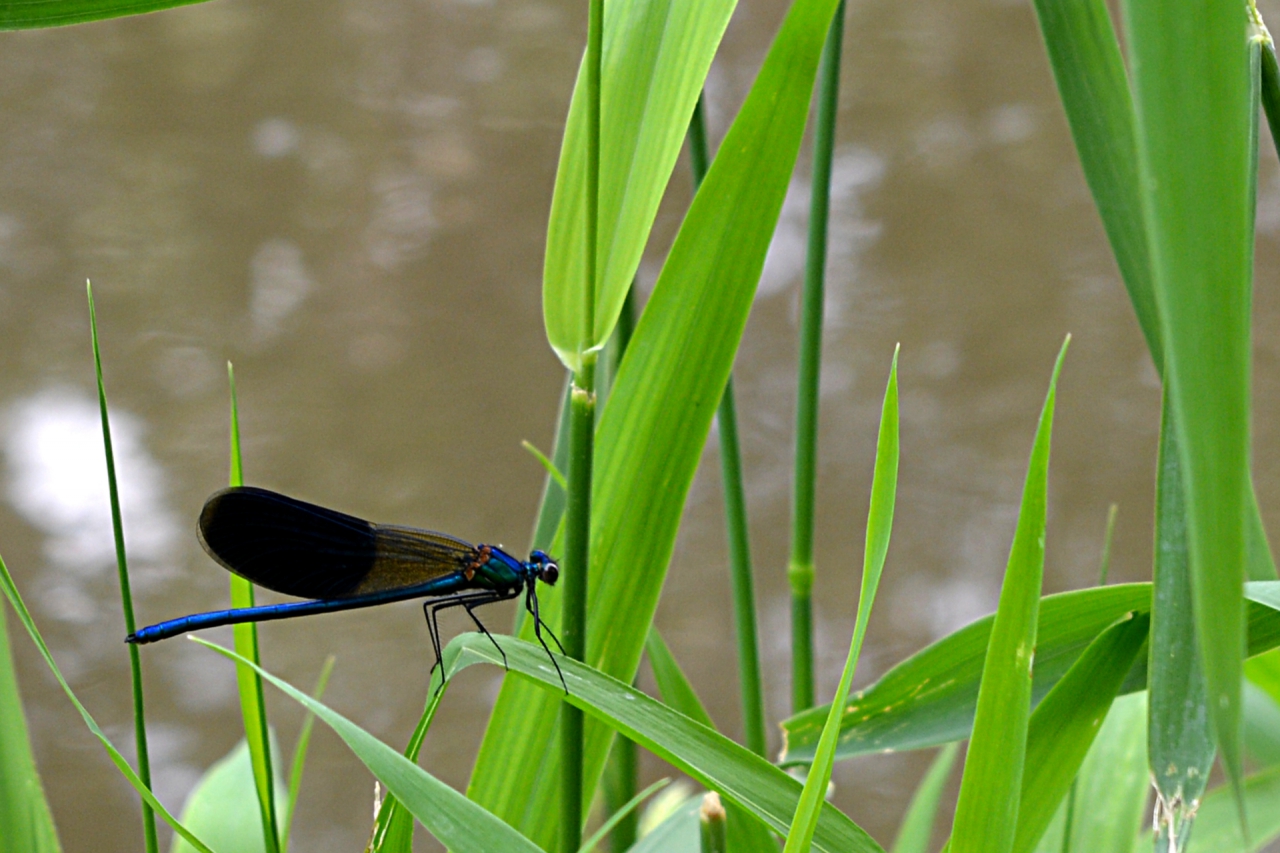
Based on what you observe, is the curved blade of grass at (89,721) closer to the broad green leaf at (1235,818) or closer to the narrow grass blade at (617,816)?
the narrow grass blade at (617,816)

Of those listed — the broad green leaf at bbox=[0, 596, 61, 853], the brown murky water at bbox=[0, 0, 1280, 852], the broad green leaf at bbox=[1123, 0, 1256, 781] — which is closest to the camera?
the broad green leaf at bbox=[1123, 0, 1256, 781]

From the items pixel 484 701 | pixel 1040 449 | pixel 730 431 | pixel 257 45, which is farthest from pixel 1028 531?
pixel 257 45

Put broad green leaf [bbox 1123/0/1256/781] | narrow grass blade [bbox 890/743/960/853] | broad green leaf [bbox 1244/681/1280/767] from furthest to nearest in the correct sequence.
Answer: narrow grass blade [bbox 890/743/960/853] < broad green leaf [bbox 1244/681/1280/767] < broad green leaf [bbox 1123/0/1256/781]

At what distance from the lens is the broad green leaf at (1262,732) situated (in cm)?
49

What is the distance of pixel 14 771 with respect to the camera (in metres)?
0.29

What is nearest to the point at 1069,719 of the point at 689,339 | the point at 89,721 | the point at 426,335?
the point at 689,339

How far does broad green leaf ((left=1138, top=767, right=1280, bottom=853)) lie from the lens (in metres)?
0.50

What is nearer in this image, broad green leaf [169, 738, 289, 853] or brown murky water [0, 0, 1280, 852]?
broad green leaf [169, 738, 289, 853]

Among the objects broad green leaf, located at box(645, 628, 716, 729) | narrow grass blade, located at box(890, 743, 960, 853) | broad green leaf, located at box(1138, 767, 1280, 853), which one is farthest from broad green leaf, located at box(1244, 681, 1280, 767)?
broad green leaf, located at box(645, 628, 716, 729)

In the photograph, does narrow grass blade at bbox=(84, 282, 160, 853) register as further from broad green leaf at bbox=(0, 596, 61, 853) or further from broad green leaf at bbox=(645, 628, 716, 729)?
broad green leaf at bbox=(645, 628, 716, 729)

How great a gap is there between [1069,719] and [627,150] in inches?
8.3

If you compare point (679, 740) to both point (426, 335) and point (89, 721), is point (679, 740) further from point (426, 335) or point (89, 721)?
point (426, 335)

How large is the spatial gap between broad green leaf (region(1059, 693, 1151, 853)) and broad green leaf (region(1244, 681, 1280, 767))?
5 cm

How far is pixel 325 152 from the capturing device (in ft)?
4.99
